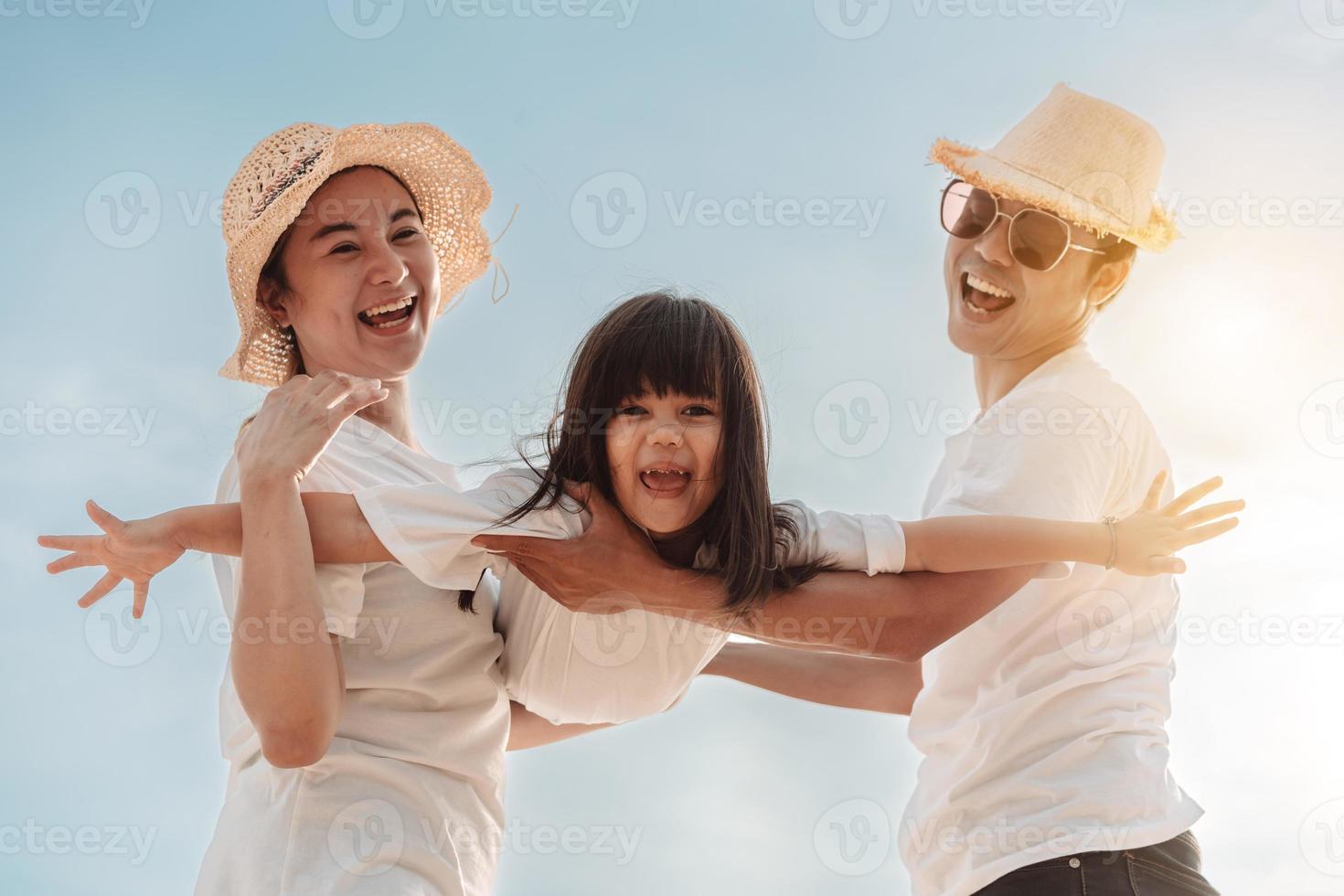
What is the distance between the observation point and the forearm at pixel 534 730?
376cm

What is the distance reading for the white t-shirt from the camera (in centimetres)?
328

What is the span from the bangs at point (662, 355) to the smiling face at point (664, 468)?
3.7 inches

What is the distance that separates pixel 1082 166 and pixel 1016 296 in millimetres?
565

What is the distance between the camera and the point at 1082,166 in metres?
4.25

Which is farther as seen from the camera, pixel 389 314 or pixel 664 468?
pixel 389 314

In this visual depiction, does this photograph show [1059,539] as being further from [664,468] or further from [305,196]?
[305,196]

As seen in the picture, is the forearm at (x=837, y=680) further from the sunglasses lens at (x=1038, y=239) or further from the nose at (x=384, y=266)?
the nose at (x=384, y=266)

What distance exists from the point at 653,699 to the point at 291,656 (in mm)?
1017

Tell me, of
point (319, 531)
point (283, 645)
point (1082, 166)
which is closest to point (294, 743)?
point (283, 645)

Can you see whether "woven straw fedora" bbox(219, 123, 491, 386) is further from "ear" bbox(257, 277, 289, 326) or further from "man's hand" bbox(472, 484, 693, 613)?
"man's hand" bbox(472, 484, 693, 613)

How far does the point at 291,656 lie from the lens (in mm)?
2941

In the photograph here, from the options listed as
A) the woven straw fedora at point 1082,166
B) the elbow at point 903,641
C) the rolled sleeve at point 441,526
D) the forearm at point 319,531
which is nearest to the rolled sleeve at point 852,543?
the elbow at point 903,641

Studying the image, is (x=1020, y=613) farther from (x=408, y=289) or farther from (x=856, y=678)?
(x=408, y=289)

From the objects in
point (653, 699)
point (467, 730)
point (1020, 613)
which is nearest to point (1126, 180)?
point (1020, 613)
